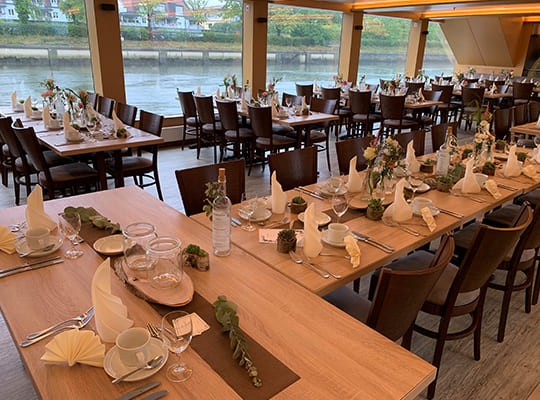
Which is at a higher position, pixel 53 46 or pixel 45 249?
pixel 53 46

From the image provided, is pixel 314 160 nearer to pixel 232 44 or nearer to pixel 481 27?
pixel 232 44

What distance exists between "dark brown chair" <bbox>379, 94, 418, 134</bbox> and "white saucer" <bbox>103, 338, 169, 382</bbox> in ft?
20.0

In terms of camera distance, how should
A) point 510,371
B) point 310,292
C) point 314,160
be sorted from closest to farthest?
point 310,292
point 510,371
point 314,160

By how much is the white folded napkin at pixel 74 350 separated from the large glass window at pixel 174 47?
21.2ft

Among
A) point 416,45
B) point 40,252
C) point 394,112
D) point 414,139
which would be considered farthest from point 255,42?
point 40,252

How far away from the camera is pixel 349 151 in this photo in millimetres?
3439

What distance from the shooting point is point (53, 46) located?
632 centimetres

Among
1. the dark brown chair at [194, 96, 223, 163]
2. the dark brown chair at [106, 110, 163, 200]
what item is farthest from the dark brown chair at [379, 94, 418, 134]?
the dark brown chair at [106, 110, 163, 200]

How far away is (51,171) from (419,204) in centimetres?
321

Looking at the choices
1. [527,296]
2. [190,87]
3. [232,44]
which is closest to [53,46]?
[190,87]

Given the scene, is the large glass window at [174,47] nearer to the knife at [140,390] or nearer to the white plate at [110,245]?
the white plate at [110,245]

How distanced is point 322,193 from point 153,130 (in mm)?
2422

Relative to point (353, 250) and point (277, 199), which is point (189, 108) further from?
point (353, 250)

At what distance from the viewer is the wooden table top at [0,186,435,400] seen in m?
1.10
